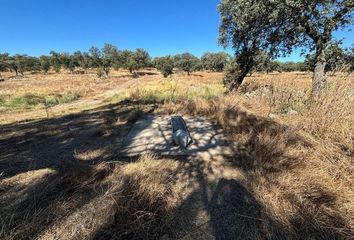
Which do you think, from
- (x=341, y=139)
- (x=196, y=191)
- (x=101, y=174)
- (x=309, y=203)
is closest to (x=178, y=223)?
(x=196, y=191)

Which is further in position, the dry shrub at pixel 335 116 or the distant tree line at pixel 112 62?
the distant tree line at pixel 112 62

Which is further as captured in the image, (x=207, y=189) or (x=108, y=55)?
(x=108, y=55)

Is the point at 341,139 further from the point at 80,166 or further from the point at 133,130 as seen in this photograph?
the point at 133,130

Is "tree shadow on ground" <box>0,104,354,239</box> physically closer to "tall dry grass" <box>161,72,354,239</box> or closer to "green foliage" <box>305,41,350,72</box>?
"tall dry grass" <box>161,72,354,239</box>

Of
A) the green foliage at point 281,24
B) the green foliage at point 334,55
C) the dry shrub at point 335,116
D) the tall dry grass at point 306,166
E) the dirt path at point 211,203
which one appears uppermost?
the green foliage at point 281,24

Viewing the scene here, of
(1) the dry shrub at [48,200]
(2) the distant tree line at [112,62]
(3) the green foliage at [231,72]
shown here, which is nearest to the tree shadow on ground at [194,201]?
(1) the dry shrub at [48,200]

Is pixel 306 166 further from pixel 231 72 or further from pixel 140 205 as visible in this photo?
pixel 231 72

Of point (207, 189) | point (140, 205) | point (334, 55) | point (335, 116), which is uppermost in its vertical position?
point (334, 55)

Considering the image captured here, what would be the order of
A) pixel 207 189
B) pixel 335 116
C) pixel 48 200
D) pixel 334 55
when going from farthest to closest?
pixel 334 55 < pixel 335 116 < pixel 207 189 < pixel 48 200

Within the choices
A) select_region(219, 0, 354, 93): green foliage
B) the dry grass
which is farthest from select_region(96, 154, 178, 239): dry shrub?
select_region(219, 0, 354, 93): green foliage

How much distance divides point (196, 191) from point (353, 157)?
→ 2377mm

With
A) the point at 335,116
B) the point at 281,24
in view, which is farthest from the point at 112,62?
the point at 335,116

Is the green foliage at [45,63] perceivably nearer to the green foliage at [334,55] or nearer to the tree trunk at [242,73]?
the tree trunk at [242,73]

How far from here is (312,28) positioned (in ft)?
26.7
